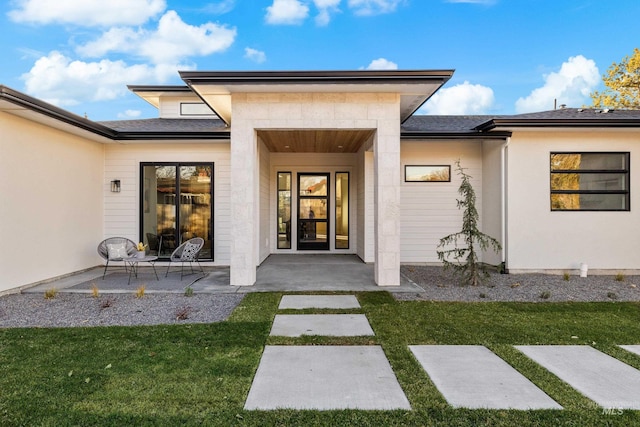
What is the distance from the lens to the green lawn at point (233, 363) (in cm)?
225

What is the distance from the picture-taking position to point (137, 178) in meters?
8.32

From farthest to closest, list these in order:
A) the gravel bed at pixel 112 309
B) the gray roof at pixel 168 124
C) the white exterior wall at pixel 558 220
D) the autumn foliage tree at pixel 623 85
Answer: the autumn foliage tree at pixel 623 85
the gray roof at pixel 168 124
the white exterior wall at pixel 558 220
the gravel bed at pixel 112 309

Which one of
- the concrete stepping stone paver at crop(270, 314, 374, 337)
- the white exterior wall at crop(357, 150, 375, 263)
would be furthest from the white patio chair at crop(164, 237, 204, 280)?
the white exterior wall at crop(357, 150, 375, 263)

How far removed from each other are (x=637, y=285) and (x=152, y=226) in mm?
10133

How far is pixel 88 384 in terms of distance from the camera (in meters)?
2.68

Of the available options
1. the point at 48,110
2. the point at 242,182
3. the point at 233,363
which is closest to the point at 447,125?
the point at 242,182

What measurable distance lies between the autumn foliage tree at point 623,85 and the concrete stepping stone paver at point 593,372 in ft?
68.0

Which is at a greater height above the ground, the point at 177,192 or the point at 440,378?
the point at 177,192

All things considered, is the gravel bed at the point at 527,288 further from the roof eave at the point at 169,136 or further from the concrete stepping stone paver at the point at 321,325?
the roof eave at the point at 169,136

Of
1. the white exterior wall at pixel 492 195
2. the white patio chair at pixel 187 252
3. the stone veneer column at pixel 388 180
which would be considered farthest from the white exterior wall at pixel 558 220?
the white patio chair at pixel 187 252

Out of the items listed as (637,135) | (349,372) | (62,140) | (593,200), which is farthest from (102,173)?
(637,135)

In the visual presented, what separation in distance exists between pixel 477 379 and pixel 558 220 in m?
6.32

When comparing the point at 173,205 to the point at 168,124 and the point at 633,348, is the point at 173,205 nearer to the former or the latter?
the point at 168,124

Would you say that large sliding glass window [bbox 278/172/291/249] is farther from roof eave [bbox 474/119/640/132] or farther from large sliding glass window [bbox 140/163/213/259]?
roof eave [bbox 474/119/640/132]
